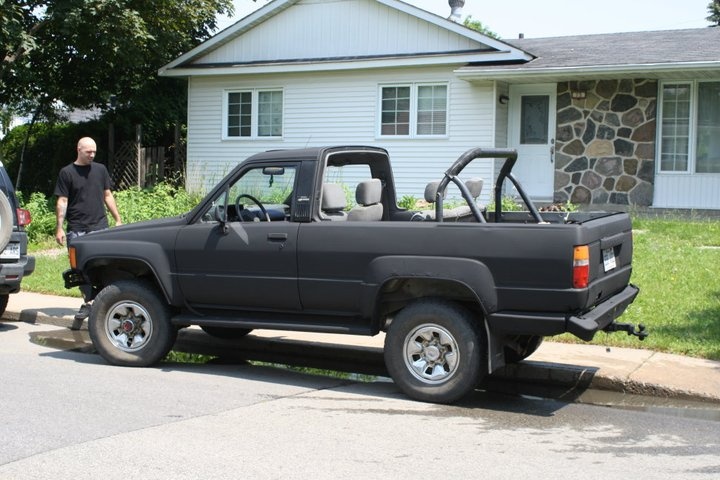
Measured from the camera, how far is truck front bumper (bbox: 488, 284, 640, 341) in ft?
20.6

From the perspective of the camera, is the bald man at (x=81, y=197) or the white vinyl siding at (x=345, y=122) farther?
the white vinyl siding at (x=345, y=122)

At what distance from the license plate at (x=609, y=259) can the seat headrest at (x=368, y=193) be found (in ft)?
6.78

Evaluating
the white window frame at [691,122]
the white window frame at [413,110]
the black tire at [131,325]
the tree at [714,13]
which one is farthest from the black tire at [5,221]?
the tree at [714,13]

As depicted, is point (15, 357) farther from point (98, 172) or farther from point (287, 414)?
point (287, 414)

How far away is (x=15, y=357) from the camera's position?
847cm

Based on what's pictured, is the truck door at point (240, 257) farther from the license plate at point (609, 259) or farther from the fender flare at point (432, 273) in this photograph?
the license plate at point (609, 259)

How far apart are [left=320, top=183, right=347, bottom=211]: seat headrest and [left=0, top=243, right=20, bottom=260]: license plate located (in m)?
4.03

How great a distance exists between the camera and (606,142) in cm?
1852

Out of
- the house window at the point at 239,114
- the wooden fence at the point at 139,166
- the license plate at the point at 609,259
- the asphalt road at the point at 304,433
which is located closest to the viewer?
the asphalt road at the point at 304,433

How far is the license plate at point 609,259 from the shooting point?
269 inches

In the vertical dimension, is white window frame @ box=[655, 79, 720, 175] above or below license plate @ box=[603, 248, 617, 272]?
above

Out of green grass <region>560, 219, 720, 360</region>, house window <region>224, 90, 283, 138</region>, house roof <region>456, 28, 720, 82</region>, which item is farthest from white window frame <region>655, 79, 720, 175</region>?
house window <region>224, 90, 283, 138</region>

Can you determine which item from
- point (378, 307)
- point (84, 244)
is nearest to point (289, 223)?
point (378, 307)

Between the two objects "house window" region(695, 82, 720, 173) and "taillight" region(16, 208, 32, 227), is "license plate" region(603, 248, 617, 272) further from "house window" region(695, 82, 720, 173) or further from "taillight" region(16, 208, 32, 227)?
"house window" region(695, 82, 720, 173)
